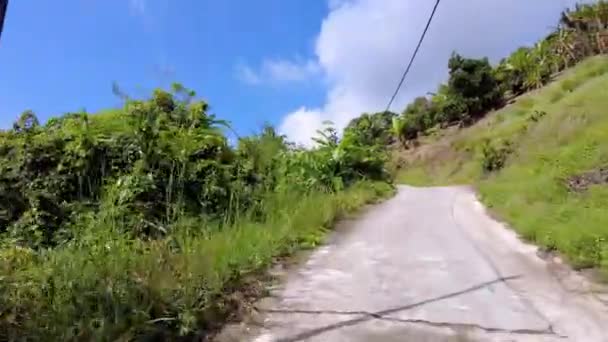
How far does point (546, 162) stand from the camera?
16.3 meters

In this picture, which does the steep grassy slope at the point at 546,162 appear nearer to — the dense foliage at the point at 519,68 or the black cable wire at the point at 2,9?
the dense foliage at the point at 519,68

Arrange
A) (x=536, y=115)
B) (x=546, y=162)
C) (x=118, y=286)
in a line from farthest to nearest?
(x=536, y=115), (x=546, y=162), (x=118, y=286)

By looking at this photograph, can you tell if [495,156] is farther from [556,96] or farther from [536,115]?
[556,96]

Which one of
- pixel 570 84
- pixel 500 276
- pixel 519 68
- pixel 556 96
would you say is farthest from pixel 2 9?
Result: pixel 519 68

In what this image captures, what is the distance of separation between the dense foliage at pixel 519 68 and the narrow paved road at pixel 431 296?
29343mm

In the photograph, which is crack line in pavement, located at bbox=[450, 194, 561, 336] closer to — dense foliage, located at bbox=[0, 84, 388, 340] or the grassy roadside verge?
dense foliage, located at bbox=[0, 84, 388, 340]

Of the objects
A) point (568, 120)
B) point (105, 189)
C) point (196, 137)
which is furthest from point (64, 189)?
point (568, 120)

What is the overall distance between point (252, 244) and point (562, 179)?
863 centimetres

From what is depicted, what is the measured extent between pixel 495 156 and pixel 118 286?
23.9 metres

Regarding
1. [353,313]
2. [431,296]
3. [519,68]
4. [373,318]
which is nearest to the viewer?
[373,318]

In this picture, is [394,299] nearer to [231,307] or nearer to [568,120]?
[231,307]

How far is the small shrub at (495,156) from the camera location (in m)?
25.2

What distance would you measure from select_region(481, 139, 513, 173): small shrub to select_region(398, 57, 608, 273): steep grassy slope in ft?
0.85

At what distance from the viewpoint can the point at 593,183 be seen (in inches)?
458
